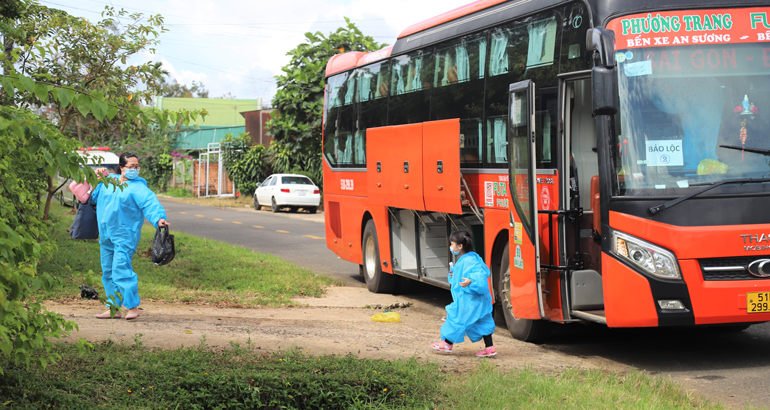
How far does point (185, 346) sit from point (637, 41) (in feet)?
15.3

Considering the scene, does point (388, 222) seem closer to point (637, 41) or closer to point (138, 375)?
point (637, 41)

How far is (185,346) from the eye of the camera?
6.76m

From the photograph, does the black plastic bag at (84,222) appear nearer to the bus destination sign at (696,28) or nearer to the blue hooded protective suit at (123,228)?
the blue hooded protective suit at (123,228)

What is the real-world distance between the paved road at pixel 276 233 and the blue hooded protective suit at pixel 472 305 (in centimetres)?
611

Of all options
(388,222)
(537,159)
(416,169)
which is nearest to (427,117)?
(416,169)

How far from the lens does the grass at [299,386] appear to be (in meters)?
5.17

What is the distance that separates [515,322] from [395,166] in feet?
10.7

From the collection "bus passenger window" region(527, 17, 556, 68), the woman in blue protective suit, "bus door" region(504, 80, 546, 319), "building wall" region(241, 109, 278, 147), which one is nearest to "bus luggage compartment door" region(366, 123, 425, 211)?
"bus passenger window" region(527, 17, 556, 68)

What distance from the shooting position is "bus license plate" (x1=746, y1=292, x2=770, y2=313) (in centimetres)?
629

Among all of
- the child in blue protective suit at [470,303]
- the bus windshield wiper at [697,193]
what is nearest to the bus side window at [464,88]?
the child in blue protective suit at [470,303]

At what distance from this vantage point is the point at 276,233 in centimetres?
2188

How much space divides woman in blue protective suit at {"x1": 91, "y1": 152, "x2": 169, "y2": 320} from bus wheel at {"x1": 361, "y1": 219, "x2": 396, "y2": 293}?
4400 millimetres

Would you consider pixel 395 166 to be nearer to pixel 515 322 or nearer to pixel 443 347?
pixel 515 322

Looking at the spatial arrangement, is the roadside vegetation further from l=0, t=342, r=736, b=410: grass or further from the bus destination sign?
the bus destination sign
